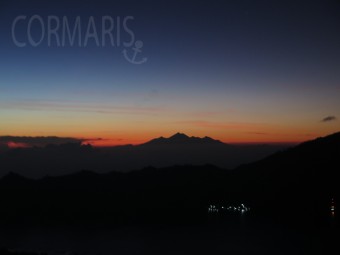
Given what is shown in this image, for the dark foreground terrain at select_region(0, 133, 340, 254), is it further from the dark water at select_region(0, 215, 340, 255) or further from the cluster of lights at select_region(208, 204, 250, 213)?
the cluster of lights at select_region(208, 204, 250, 213)

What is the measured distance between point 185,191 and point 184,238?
2093 inches

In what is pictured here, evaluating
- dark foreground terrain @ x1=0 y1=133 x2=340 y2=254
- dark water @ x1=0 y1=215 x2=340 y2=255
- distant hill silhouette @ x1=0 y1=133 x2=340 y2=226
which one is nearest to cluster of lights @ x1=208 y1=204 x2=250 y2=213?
dark foreground terrain @ x1=0 y1=133 x2=340 y2=254

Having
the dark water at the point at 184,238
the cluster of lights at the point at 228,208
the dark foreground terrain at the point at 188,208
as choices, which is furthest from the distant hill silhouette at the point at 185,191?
the dark water at the point at 184,238

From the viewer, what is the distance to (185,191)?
123125 millimetres

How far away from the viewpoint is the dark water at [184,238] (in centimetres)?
5922

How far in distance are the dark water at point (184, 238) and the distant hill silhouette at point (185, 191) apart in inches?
409

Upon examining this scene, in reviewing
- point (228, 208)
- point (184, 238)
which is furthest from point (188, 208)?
point (184, 238)

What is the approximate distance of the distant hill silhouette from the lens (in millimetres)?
95625

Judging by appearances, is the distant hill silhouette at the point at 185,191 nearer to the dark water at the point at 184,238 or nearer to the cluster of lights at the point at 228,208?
the cluster of lights at the point at 228,208

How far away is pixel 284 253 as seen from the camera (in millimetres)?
54812

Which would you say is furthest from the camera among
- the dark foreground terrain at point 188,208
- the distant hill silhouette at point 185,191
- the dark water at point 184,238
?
the distant hill silhouette at point 185,191

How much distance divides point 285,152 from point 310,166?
62.9 feet

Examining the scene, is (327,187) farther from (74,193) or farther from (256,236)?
(74,193)

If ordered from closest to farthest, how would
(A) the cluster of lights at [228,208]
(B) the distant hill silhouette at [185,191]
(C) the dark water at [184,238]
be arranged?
1. (C) the dark water at [184,238]
2. (B) the distant hill silhouette at [185,191]
3. (A) the cluster of lights at [228,208]
